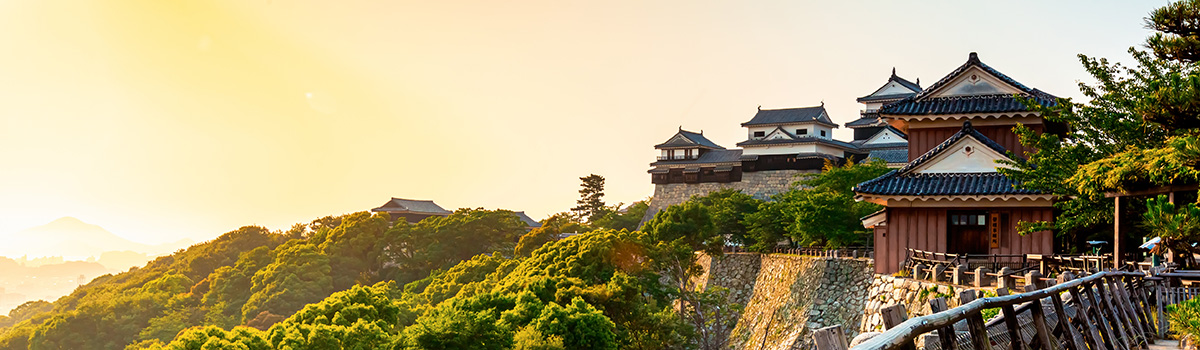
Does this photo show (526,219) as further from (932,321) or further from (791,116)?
(932,321)

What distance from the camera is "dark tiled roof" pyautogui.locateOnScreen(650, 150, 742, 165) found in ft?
202

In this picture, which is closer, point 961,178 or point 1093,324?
point 1093,324

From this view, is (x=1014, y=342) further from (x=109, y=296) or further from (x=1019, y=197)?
(x=109, y=296)

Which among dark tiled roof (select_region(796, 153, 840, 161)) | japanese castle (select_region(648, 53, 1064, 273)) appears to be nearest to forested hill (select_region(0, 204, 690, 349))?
japanese castle (select_region(648, 53, 1064, 273))

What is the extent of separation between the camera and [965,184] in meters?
19.2

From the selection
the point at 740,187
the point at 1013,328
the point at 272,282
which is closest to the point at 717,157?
the point at 740,187

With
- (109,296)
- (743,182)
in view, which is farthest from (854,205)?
(109,296)

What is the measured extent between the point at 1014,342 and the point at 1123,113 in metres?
12.8

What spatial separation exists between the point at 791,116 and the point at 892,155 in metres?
9.14

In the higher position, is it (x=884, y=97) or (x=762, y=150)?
(x=884, y=97)

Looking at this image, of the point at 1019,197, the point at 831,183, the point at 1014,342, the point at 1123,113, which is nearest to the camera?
the point at 1014,342

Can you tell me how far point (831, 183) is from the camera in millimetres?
37656

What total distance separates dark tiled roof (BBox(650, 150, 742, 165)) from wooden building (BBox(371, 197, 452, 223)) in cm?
1820

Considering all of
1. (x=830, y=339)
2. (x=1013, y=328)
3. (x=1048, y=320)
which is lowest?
(x=1048, y=320)
